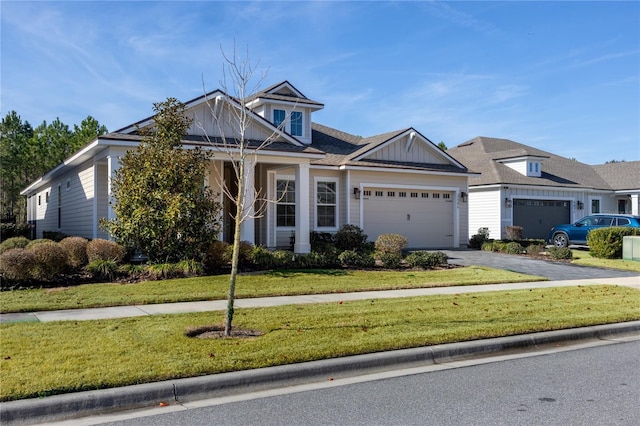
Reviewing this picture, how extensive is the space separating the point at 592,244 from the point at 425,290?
1153 cm

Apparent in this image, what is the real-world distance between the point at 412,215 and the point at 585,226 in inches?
310

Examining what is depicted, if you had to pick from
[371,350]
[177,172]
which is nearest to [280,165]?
[177,172]

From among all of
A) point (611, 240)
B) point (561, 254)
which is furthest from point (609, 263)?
point (611, 240)

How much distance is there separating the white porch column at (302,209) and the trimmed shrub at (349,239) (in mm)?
1238

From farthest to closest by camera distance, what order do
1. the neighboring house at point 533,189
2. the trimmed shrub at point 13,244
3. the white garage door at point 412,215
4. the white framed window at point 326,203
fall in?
the neighboring house at point 533,189
the white garage door at point 412,215
the white framed window at point 326,203
the trimmed shrub at point 13,244

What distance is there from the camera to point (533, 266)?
17.6m

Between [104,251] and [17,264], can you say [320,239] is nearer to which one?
[104,251]

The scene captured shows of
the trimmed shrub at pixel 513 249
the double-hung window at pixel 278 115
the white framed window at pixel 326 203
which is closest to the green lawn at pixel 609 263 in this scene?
the trimmed shrub at pixel 513 249

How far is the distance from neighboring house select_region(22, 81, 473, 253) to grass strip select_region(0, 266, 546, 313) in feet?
14.4

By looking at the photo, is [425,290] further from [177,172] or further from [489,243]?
[489,243]

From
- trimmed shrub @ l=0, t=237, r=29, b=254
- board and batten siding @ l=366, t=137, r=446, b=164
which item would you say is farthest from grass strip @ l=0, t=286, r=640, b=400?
board and batten siding @ l=366, t=137, r=446, b=164

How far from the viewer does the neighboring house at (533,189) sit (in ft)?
89.0

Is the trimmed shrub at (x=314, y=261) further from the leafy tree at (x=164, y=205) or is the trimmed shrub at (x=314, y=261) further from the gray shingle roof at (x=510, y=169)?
the gray shingle roof at (x=510, y=169)

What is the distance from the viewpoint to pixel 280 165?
63.6ft
